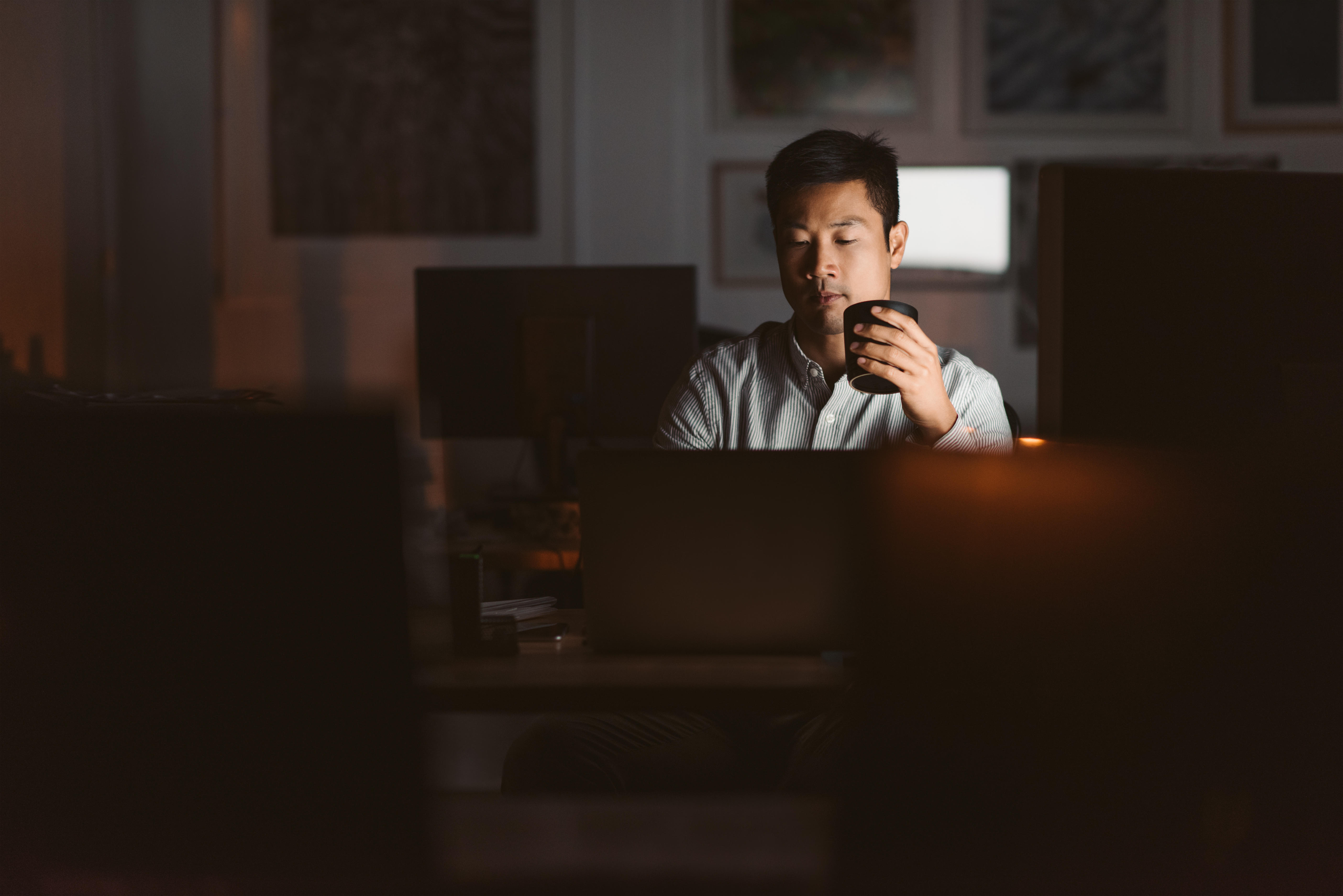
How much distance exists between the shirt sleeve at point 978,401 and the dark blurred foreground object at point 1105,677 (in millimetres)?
710

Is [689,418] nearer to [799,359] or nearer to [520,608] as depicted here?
[799,359]

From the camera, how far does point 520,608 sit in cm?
118

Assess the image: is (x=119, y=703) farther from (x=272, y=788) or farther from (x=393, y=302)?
(x=393, y=302)

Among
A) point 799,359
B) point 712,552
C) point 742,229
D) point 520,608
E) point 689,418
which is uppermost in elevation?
point 742,229

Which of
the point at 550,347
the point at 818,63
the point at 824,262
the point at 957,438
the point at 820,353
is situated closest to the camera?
the point at 957,438

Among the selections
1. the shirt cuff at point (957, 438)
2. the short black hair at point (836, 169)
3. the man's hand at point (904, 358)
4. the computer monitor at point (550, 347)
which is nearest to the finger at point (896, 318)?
the man's hand at point (904, 358)

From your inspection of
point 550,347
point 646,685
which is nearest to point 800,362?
point 550,347

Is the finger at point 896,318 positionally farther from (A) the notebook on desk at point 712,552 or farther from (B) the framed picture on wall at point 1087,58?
(B) the framed picture on wall at point 1087,58

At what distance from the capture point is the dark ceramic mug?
1157 mm

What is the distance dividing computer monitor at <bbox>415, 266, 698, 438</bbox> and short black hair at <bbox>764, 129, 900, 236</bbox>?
498mm

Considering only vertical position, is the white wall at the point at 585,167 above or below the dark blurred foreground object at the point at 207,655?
above

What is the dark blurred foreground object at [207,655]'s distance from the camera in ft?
2.07

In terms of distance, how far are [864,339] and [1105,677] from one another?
21.8 inches

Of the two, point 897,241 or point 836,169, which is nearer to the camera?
point 836,169
